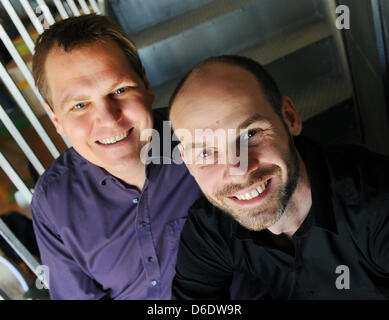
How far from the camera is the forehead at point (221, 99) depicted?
1.00 m

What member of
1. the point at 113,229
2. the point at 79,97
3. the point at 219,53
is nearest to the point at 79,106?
the point at 79,97

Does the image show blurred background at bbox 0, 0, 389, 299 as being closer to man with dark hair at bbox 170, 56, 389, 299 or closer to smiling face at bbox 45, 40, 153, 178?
smiling face at bbox 45, 40, 153, 178

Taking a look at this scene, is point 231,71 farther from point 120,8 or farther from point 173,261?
point 120,8

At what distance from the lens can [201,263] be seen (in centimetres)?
117

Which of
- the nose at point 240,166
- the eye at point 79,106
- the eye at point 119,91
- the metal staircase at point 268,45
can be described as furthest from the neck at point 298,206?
the metal staircase at point 268,45

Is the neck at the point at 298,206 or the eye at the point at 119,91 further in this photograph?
the eye at the point at 119,91

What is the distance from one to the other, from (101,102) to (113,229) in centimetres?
47

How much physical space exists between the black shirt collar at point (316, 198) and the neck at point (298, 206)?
0.04m

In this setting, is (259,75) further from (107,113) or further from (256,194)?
(107,113)

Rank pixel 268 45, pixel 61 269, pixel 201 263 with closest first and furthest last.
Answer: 1. pixel 201 263
2. pixel 61 269
3. pixel 268 45

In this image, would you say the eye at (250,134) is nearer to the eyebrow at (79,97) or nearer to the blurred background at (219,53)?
Answer: the eyebrow at (79,97)

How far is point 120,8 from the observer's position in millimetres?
2229

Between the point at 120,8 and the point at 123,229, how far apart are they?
149 cm

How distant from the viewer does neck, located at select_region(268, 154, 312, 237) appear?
1.06 meters
